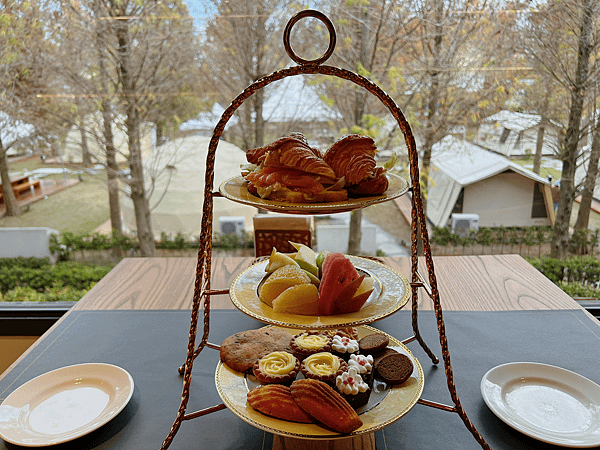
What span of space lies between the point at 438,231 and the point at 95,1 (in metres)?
2.07

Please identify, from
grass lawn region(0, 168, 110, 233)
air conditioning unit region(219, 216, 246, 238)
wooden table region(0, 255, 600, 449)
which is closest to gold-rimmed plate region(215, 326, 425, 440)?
wooden table region(0, 255, 600, 449)

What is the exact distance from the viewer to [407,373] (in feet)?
3.40

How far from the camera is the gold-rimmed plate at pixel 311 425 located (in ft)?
2.89

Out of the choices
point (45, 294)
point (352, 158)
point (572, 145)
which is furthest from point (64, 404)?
point (572, 145)

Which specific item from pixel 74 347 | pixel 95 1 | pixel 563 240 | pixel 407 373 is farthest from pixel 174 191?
pixel 563 240

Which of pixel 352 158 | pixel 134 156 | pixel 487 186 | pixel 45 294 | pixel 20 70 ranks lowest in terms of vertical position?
pixel 45 294

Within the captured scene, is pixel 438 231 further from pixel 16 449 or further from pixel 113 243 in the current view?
pixel 16 449

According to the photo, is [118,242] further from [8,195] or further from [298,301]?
[298,301]

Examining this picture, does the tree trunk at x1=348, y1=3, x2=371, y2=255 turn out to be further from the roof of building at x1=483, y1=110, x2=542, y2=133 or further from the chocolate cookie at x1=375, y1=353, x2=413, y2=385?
the chocolate cookie at x1=375, y1=353, x2=413, y2=385

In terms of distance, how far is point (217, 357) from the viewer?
4.54ft

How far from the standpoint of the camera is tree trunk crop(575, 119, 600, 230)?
91.7 inches

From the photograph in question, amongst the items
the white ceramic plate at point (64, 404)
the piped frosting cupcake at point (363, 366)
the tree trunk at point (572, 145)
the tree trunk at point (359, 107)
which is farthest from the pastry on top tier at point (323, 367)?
the tree trunk at point (572, 145)

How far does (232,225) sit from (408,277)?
1130 millimetres

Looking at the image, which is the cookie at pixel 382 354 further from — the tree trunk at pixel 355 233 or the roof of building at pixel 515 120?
the roof of building at pixel 515 120
